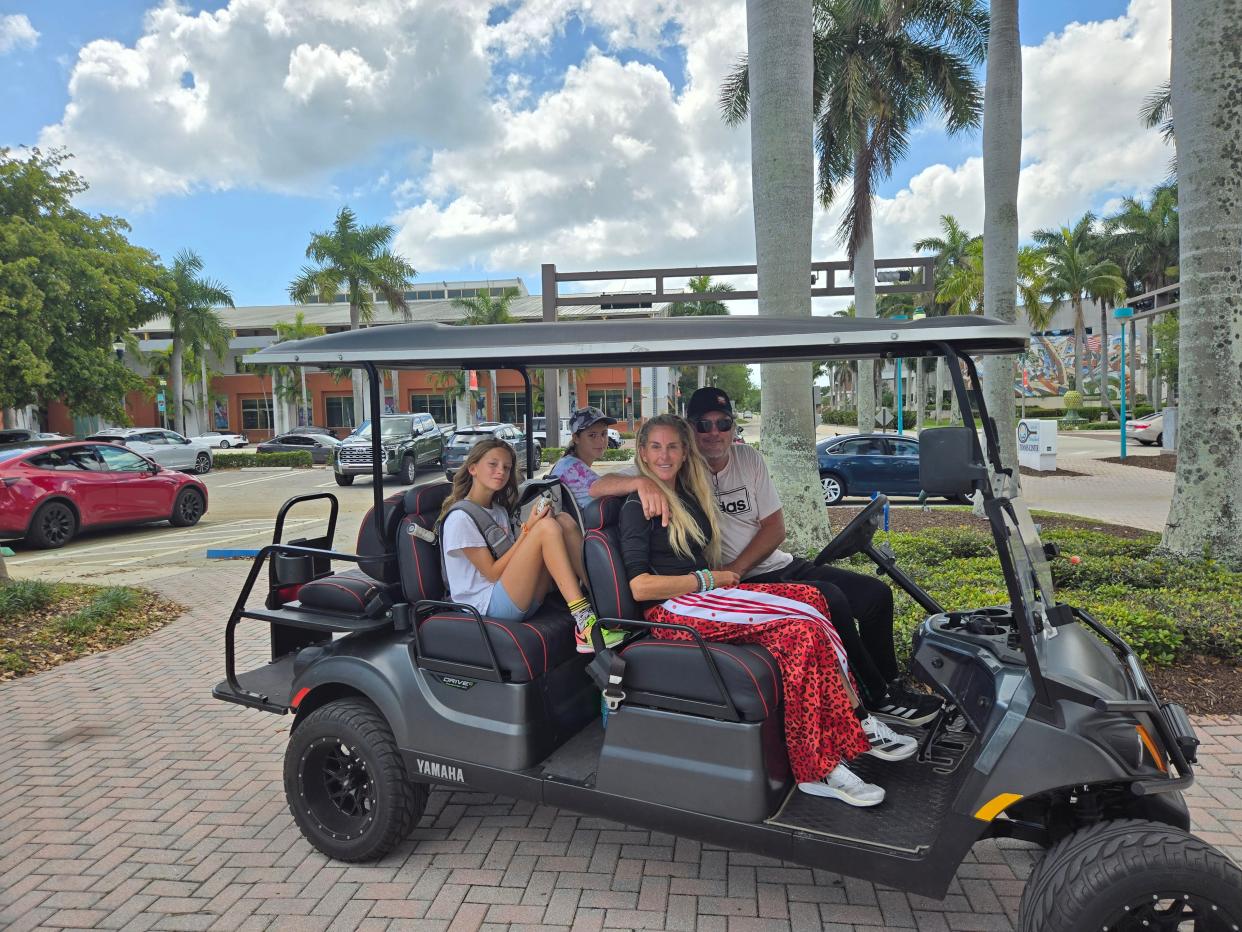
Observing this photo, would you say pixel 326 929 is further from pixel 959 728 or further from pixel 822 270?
pixel 822 270

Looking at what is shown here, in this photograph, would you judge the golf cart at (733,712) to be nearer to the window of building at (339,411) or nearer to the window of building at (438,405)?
the window of building at (438,405)

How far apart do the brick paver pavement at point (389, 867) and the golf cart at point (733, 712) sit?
276 millimetres

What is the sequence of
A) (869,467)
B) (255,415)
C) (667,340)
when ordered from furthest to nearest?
1. (255,415)
2. (869,467)
3. (667,340)

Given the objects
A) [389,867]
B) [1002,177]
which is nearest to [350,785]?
[389,867]

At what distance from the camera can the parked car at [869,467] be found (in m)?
14.0

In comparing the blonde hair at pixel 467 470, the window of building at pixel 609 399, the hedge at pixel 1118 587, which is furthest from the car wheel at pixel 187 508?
the blonde hair at pixel 467 470

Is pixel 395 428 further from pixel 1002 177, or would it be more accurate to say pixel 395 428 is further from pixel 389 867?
pixel 389 867

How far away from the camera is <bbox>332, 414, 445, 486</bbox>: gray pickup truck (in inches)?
708

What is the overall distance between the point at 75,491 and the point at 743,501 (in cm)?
1038

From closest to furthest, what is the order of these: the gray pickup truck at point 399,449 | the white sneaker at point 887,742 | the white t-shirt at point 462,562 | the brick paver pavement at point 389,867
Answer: the brick paver pavement at point 389,867, the white sneaker at point 887,742, the white t-shirt at point 462,562, the gray pickup truck at point 399,449

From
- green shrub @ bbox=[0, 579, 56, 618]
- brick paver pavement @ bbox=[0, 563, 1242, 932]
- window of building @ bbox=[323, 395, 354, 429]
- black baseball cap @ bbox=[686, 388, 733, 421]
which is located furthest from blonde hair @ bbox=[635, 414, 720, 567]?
window of building @ bbox=[323, 395, 354, 429]

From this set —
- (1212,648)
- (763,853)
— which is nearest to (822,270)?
(1212,648)

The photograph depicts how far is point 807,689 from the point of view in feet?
8.61

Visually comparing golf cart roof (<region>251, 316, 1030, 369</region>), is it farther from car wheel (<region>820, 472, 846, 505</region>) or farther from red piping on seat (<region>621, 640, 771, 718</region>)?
car wheel (<region>820, 472, 846, 505</region>)
